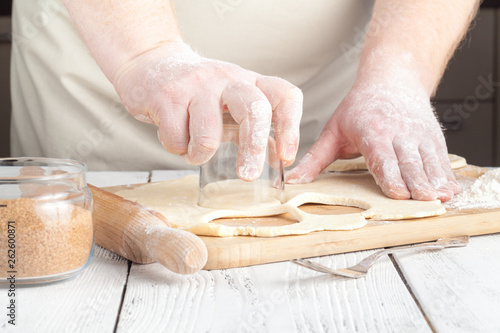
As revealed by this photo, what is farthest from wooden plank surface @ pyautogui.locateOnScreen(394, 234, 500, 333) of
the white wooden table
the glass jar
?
the glass jar

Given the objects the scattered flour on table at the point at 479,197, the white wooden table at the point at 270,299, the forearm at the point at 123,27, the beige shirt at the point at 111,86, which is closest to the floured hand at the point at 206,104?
the forearm at the point at 123,27

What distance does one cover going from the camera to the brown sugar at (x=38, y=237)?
62cm

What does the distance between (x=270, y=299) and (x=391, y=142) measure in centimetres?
55

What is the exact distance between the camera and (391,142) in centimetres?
107

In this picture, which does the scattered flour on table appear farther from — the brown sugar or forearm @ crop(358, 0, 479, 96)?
the brown sugar

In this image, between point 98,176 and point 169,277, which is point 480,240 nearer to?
point 169,277

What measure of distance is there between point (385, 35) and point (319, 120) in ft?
1.23

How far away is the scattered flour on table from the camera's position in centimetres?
91

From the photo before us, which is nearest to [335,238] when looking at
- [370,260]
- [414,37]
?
[370,260]

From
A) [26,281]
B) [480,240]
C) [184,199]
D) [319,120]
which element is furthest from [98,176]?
[480,240]

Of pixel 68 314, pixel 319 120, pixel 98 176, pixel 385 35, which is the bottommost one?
pixel 68 314

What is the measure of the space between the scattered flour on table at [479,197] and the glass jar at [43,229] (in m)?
0.59

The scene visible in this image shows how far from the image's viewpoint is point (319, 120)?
1.58 metres

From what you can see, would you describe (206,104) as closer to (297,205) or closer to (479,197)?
(297,205)
